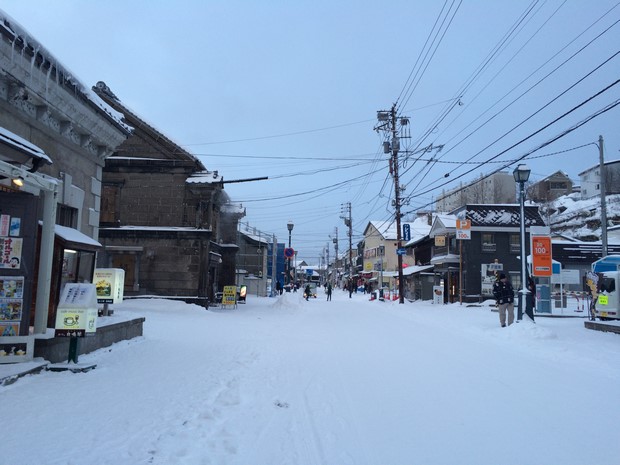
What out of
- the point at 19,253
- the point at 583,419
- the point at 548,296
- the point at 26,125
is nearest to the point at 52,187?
the point at 19,253

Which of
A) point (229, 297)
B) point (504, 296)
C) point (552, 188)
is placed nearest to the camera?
point (504, 296)

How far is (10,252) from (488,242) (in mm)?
35030

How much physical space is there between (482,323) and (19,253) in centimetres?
1544

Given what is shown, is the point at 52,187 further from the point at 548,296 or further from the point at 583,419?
the point at 548,296

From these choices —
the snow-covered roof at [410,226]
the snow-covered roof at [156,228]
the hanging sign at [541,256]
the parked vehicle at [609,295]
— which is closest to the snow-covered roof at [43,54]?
the snow-covered roof at [156,228]

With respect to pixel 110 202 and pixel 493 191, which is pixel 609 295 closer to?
pixel 110 202

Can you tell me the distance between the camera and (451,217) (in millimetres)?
41375

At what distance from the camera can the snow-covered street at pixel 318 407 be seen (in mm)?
4508

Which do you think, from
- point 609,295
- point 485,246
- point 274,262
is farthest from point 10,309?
point 485,246

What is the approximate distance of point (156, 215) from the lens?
24.9 m

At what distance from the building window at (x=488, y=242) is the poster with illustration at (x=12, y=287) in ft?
113

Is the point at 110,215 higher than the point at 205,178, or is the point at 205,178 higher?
the point at 205,178

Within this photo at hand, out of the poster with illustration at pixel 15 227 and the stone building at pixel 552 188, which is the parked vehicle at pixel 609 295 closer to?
the poster with illustration at pixel 15 227

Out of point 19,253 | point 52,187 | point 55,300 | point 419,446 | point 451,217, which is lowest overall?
point 419,446
